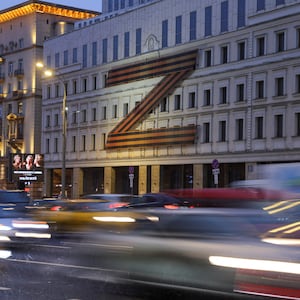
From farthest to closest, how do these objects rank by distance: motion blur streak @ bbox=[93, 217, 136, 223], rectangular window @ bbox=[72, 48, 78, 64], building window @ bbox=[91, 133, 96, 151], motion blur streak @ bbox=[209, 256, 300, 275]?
rectangular window @ bbox=[72, 48, 78, 64] < building window @ bbox=[91, 133, 96, 151] < motion blur streak @ bbox=[93, 217, 136, 223] < motion blur streak @ bbox=[209, 256, 300, 275]

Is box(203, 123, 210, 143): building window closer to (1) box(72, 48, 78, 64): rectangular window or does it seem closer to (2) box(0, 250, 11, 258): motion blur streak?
(1) box(72, 48, 78, 64): rectangular window

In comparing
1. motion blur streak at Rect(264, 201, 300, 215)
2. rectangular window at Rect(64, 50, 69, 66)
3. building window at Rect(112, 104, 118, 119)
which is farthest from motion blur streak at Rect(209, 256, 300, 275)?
rectangular window at Rect(64, 50, 69, 66)

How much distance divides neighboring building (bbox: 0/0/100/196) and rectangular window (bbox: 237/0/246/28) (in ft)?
97.4

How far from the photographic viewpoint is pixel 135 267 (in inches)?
452

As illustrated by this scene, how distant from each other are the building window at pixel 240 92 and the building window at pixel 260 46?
2595mm

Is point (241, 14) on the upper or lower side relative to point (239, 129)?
upper

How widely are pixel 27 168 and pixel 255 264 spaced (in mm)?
53521

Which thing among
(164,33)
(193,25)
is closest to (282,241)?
(193,25)

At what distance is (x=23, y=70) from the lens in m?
78.0

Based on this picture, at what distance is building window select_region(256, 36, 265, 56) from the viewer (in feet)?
164

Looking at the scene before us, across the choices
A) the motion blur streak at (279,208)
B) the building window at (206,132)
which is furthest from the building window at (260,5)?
the motion blur streak at (279,208)

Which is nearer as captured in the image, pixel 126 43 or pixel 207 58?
pixel 207 58

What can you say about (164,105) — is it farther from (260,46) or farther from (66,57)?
(66,57)

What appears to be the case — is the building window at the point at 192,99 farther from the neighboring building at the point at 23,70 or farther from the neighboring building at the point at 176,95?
the neighboring building at the point at 23,70
